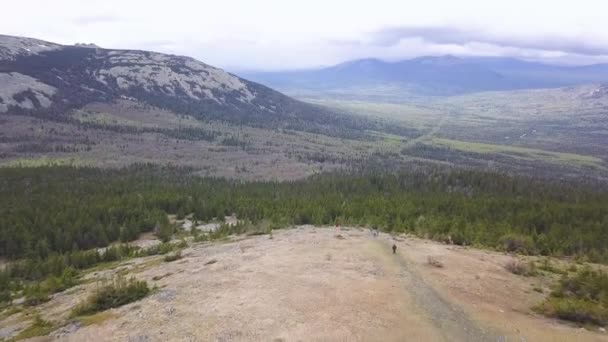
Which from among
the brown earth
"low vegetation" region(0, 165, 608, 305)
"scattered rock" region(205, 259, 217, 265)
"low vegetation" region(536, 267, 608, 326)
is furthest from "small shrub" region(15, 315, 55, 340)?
"low vegetation" region(536, 267, 608, 326)

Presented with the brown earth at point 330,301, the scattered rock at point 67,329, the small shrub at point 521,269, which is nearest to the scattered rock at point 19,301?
the brown earth at point 330,301

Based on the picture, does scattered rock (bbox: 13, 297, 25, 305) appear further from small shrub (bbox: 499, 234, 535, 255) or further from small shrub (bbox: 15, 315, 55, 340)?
small shrub (bbox: 499, 234, 535, 255)

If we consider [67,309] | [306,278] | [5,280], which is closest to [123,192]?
[5,280]

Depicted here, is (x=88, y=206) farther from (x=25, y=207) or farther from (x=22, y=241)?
(x=22, y=241)

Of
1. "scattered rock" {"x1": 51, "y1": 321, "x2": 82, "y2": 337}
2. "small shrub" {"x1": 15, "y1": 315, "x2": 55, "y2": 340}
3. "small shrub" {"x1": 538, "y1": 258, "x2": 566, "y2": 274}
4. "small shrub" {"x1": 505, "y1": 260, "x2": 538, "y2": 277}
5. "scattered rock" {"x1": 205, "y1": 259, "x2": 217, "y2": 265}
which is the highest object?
"small shrub" {"x1": 505, "y1": 260, "x2": 538, "y2": 277}

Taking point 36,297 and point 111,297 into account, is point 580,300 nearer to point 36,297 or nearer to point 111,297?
point 111,297
